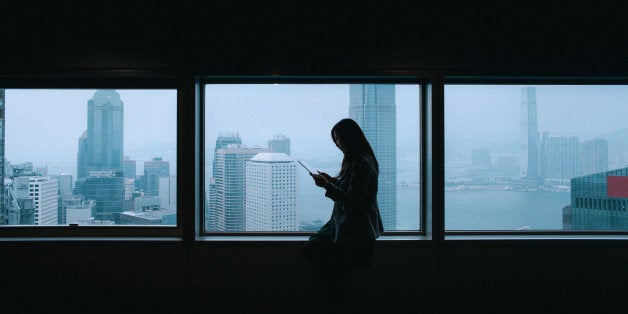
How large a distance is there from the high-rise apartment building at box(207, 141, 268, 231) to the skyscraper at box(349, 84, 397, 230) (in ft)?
2.79

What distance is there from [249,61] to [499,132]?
83.1 inches

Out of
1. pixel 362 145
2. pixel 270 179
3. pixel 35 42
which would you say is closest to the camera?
pixel 362 145

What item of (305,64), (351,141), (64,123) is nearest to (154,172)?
(64,123)

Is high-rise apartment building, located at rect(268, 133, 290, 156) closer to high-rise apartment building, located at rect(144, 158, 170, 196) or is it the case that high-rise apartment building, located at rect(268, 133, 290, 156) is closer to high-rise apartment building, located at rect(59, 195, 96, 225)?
high-rise apartment building, located at rect(144, 158, 170, 196)

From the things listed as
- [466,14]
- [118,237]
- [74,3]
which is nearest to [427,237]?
[466,14]

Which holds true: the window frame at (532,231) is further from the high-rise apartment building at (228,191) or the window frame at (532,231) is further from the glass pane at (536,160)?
the high-rise apartment building at (228,191)

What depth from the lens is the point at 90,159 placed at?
9.49 feet

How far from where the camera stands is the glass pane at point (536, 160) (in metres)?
2.93

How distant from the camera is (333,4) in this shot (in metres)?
2.75

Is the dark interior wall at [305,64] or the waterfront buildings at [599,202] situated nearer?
the dark interior wall at [305,64]

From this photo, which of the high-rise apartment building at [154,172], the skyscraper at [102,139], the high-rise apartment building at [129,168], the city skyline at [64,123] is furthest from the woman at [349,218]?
the skyscraper at [102,139]

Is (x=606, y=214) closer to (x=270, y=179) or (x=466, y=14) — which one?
(x=466, y=14)

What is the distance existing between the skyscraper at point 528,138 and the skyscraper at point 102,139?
3.29 meters

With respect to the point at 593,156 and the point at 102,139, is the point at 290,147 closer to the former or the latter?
the point at 102,139
